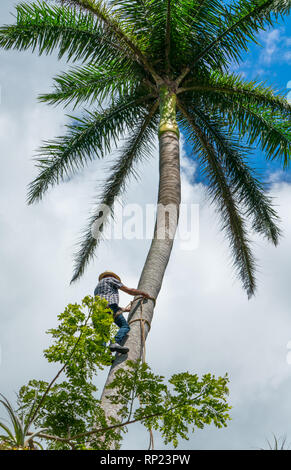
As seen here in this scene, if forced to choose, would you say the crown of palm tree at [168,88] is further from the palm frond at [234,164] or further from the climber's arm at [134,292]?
the climber's arm at [134,292]

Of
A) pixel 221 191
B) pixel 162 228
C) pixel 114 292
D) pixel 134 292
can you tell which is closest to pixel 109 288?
pixel 114 292

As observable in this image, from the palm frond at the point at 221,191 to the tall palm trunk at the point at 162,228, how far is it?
1905mm

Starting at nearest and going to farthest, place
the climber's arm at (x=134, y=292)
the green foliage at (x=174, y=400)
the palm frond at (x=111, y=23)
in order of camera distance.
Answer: the green foliage at (x=174, y=400) < the climber's arm at (x=134, y=292) < the palm frond at (x=111, y=23)

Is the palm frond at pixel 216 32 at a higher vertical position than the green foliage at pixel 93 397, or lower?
higher

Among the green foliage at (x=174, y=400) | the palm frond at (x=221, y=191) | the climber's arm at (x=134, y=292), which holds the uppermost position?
the palm frond at (x=221, y=191)

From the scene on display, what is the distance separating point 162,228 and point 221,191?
3.90 m

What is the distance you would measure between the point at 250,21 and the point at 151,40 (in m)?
1.94

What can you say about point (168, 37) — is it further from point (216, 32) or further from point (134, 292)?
point (134, 292)

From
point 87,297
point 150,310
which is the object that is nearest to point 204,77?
point 150,310

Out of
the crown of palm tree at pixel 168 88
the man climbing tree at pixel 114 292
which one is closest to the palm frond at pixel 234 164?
the crown of palm tree at pixel 168 88

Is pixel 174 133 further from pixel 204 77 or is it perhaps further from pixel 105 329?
pixel 105 329

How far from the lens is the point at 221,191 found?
10898mm

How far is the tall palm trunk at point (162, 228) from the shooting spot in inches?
220

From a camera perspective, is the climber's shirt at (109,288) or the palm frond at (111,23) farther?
the palm frond at (111,23)
